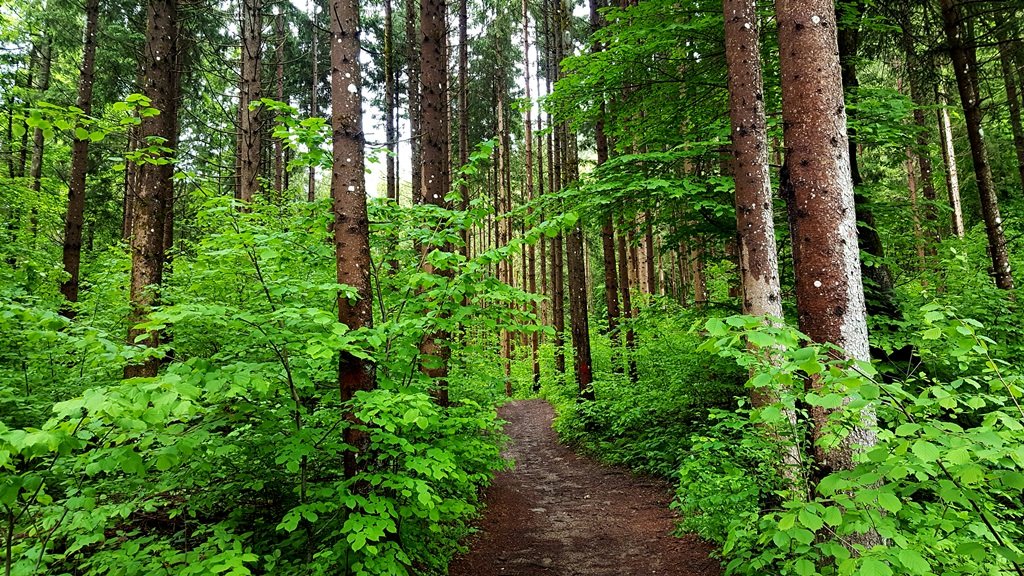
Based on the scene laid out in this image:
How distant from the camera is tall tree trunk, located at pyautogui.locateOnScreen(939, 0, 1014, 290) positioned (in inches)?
328

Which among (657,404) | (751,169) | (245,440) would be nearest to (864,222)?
(751,169)

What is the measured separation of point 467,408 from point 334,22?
408cm

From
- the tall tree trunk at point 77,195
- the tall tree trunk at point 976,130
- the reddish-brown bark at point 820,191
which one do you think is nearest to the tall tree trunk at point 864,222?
the tall tree trunk at point 976,130

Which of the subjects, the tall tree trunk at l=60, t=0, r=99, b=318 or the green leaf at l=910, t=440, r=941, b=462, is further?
the tall tree trunk at l=60, t=0, r=99, b=318

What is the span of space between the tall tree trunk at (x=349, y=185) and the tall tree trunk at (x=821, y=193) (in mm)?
3632

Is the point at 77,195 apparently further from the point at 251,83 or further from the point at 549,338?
the point at 549,338

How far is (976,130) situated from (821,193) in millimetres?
9496

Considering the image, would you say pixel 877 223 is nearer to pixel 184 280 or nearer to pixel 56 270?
pixel 184 280

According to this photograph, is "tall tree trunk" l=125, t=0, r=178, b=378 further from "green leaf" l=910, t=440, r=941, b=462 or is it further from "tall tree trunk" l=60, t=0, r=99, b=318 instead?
"green leaf" l=910, t=440, r=941, b=462

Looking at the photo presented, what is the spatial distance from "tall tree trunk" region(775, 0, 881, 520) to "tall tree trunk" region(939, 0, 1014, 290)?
26.7 feet

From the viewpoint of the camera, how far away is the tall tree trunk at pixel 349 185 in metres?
4.16

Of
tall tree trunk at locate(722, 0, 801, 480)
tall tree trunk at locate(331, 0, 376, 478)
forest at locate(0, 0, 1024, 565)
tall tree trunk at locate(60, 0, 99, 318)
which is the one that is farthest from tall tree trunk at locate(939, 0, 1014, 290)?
tall tree trunk at locate(60, 0, 99, 318)

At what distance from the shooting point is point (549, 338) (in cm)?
556

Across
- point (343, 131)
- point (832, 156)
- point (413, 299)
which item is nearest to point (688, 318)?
point (832, 156)
